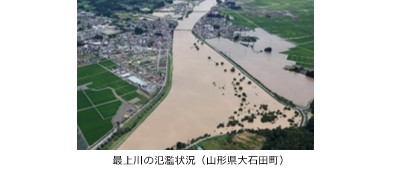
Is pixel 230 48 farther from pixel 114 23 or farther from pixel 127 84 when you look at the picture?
pixel 114 23

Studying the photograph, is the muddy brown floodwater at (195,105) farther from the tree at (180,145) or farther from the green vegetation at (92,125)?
the green vegetation at (92,125)

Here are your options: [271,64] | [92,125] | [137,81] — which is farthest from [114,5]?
[92,125]

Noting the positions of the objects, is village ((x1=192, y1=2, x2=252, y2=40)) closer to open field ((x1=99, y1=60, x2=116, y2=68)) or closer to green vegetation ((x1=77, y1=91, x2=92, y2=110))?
open field ((x1=99, y1=60, x2=116, y2=68))

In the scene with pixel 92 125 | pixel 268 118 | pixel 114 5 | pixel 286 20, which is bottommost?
pixel 92 125

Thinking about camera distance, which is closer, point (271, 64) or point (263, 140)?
point (263, 140)

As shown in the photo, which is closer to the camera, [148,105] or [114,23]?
[148,105]

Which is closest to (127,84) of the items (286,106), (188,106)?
(188,106)

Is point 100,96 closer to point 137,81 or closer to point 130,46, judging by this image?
point 137,81
